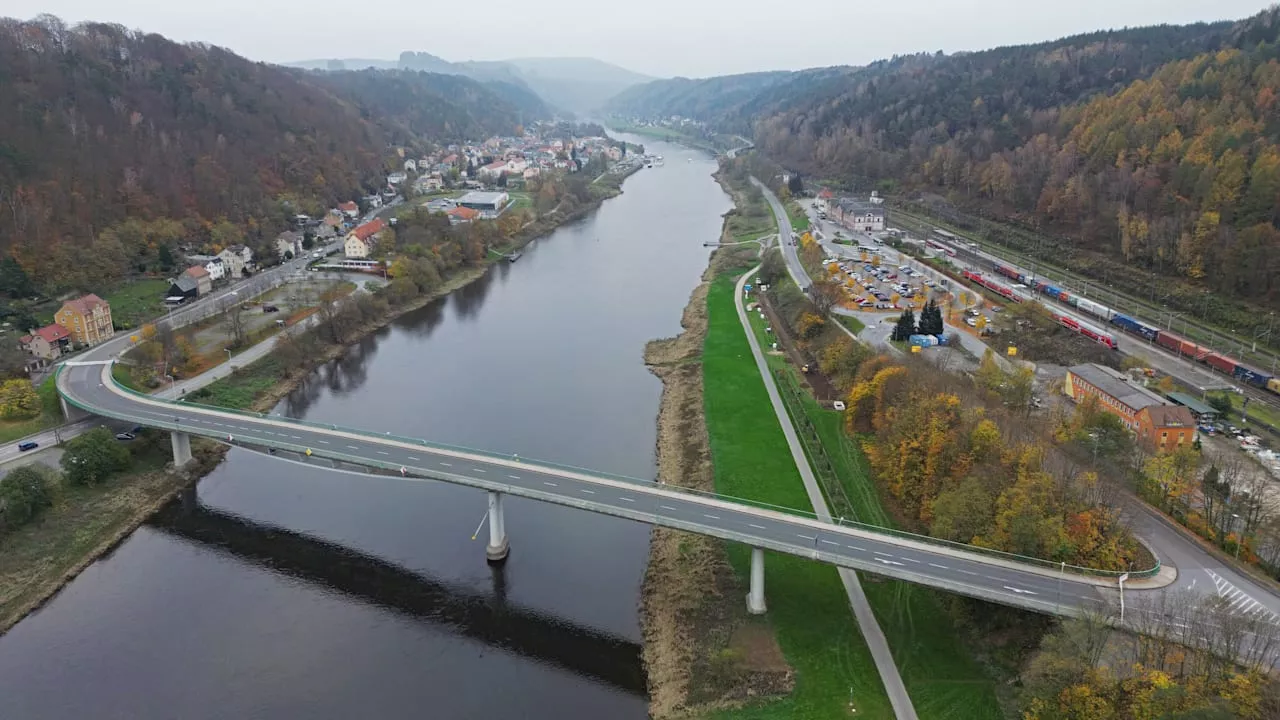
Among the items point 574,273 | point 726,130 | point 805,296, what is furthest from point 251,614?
point 726,130

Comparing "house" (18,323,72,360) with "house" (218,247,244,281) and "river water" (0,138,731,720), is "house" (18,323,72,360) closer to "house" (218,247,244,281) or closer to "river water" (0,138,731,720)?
"river water" (0,138,731,720)

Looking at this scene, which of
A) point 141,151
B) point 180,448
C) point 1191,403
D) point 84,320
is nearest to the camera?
point 180,448

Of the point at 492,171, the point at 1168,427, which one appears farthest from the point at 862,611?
the point at 492,171

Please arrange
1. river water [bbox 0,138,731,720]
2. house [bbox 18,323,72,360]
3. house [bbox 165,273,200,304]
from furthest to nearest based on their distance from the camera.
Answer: house [bbox 165,273,200,304] → house [bbox 18,323,72,360] → river water [bbox 0,138,731,720]

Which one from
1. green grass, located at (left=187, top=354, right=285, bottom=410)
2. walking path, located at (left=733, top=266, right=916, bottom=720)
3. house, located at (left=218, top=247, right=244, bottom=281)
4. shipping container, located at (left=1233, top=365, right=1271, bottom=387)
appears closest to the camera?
walking path, located at (left=733, top=266, right=916, bottom=720)

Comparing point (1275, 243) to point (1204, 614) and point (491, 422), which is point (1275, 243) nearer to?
point (1204, 614)

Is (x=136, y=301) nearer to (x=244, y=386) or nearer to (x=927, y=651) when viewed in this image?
(x=244, y=386)

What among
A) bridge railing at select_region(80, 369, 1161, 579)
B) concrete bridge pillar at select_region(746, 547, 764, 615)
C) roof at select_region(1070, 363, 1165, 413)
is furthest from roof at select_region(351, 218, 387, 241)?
roof at select_region(1070, 363, 1165, 413)
